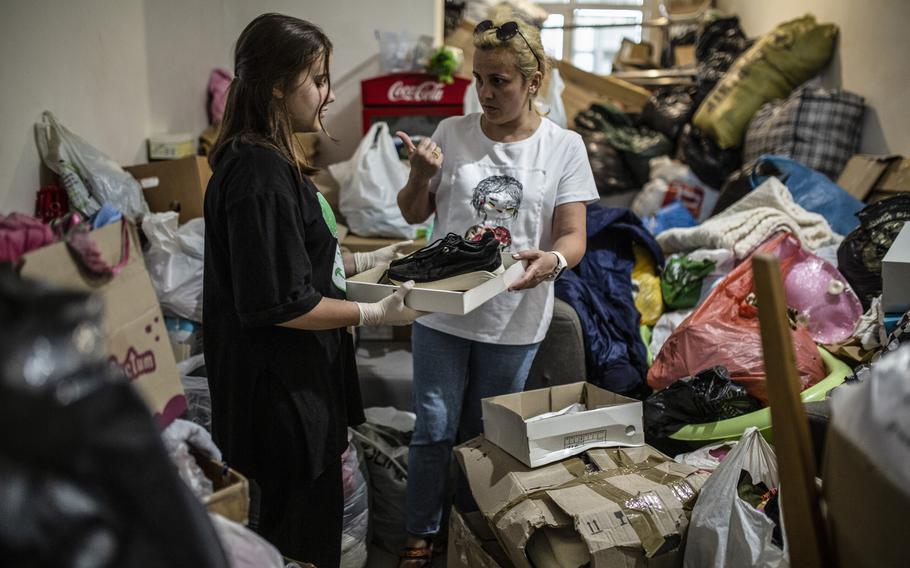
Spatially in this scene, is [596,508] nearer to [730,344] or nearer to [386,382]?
[730,344]

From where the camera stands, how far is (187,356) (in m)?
2.38

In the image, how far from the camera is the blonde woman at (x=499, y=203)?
174cm

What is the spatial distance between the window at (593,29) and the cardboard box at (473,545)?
6.48 m

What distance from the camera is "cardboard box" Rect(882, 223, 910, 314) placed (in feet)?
5.99

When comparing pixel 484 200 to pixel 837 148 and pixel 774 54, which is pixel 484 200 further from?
pixel 774 54

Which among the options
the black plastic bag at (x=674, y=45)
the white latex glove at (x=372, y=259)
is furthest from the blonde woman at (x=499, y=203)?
the black plastic bag at (x=674, y=45)

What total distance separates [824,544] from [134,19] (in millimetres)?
2932

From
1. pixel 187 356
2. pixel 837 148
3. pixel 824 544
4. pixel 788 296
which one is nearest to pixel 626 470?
pixel 824 544

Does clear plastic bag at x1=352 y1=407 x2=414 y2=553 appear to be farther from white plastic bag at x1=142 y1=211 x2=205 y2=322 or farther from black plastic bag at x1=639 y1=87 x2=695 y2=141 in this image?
black plastic bag at x1=639 y1=87 x2=695 y2=141

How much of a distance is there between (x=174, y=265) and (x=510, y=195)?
1.29m

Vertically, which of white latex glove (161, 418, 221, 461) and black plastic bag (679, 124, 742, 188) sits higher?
black plastic bag (679, 124, 742, 188)

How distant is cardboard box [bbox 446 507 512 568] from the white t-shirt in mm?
439

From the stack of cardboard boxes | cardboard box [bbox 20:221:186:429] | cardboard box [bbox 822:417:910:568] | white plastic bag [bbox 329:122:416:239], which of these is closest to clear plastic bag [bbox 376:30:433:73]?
white plastic bag [bbox 329:122:416:239]

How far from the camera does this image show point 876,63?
334 centimetres
